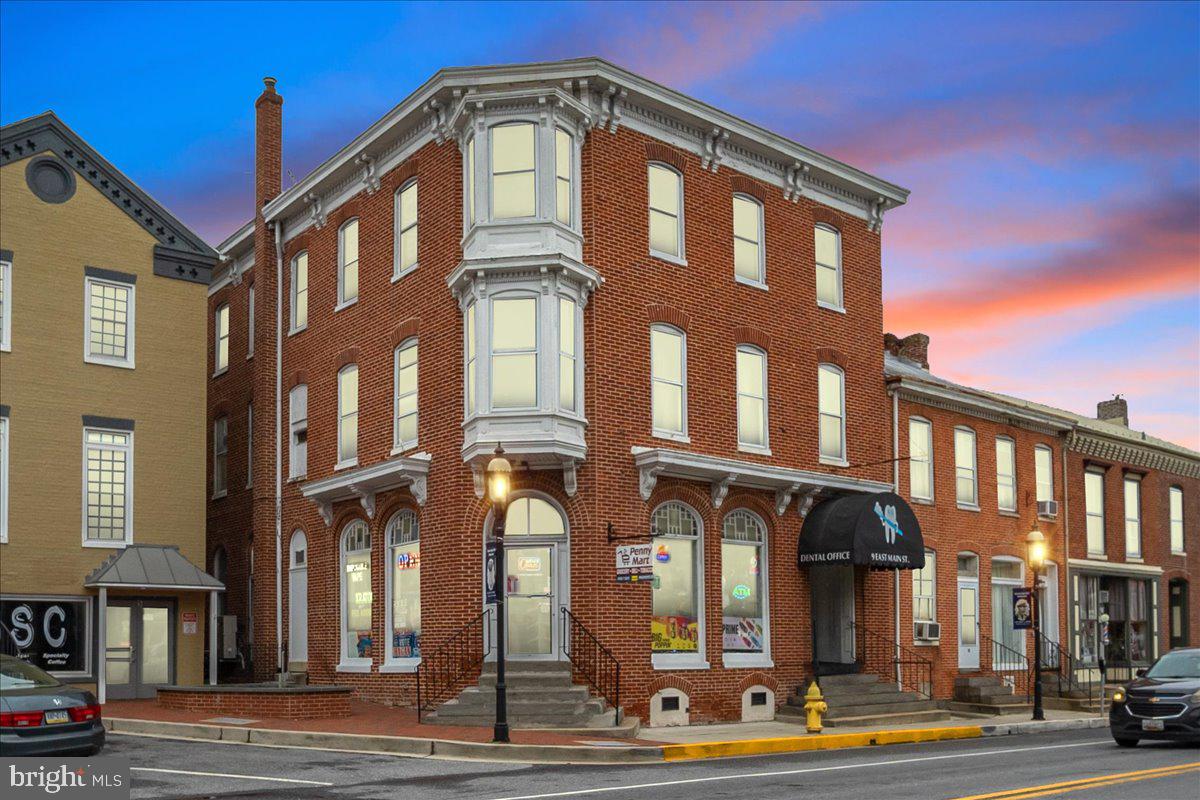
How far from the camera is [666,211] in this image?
87.2 feet

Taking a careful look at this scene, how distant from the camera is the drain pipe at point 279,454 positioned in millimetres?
30234

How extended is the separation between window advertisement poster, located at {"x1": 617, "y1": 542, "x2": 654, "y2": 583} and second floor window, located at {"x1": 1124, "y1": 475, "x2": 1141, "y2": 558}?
22.8m

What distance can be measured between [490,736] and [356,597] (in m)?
8.18

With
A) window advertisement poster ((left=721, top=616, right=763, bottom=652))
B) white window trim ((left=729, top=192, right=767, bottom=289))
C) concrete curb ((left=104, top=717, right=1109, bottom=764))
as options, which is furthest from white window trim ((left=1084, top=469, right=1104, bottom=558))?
concrete curb ((left=104, top=717, right=1109, bottom=764))

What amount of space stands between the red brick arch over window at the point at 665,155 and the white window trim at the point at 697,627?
21.7ft

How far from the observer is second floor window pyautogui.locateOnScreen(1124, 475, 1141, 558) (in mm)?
40344

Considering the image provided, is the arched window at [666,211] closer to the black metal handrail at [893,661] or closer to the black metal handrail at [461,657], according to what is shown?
the black metal handrail at [461,657]

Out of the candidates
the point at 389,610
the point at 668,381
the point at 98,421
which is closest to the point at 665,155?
the point at 668,381

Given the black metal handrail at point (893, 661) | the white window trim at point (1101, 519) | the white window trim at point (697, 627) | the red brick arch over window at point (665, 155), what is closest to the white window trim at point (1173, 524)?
the white window trim at point (1101, 519)

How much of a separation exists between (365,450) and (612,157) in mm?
7963

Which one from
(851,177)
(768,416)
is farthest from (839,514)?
(851,177)

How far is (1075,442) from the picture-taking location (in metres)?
37.9

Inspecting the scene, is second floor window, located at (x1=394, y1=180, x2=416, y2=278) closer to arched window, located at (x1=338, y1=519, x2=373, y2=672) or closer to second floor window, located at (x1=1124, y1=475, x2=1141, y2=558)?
arched window, located at (x1=338, y1=519, x2=373, y2=672)

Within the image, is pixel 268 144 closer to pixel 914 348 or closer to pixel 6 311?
pixel 6 311
